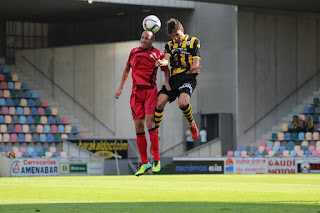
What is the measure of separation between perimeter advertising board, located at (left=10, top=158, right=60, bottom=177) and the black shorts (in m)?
13.3

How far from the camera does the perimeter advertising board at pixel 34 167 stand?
22.1 meters

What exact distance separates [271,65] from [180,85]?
2105 centimetres

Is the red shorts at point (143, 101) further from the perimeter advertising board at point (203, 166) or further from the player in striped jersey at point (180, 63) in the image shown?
the perimeter advertising board at point (203, 166)

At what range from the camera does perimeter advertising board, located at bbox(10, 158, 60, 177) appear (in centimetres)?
2208

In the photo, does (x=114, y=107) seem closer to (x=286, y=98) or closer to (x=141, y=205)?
(x=286, y=98)

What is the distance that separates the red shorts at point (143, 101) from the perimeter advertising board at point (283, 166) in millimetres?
13724

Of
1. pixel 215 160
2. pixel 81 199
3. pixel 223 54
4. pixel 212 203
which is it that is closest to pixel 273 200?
pixel 212 203

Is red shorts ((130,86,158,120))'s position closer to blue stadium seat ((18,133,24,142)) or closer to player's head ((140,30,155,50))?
player's head ((140,30,155,50))

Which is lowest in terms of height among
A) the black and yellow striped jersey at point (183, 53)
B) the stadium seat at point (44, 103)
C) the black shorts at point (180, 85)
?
the stadium seat at point (44, 103)

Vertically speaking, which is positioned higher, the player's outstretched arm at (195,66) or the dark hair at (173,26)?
the dark hair at (173,26)

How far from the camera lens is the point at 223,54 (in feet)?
98.1

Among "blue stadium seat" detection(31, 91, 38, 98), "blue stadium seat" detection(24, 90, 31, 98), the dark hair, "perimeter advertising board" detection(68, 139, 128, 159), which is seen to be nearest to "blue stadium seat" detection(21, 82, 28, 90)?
"blue stadium seat" detection(24, 90, 31, 98)

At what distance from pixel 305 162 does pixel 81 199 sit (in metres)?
15.6

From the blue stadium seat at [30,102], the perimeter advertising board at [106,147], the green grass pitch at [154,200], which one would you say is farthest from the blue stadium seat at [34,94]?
the green grass pitch at [154,200]
